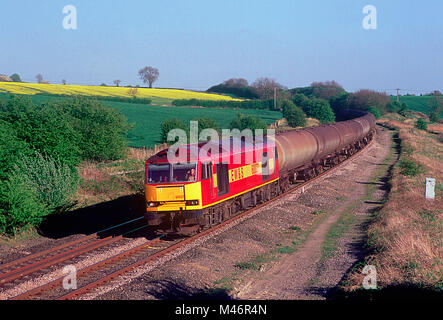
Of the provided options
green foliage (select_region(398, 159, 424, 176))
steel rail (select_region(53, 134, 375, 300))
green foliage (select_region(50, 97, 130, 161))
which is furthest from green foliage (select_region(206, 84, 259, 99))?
steel rail (select_region(53, 134, 375, 300))

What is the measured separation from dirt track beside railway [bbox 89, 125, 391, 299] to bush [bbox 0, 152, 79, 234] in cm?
655

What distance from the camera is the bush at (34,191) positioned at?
17188mm

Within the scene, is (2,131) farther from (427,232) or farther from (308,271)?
(427,232)

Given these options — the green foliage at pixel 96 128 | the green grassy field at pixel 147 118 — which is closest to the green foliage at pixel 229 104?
the green grassy field at pixel 147 118

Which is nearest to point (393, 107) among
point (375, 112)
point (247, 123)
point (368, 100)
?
point (368, 100)

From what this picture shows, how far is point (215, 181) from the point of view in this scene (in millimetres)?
16984

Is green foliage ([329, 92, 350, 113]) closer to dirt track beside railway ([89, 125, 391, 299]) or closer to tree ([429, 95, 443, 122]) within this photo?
tree ([429, 95, 443, 122])

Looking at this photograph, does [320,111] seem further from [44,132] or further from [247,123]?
[44,132]

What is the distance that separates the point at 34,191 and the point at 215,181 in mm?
8004

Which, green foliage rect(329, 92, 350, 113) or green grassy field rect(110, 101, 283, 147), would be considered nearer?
green grassy field rect(110, 101, 283, 147)

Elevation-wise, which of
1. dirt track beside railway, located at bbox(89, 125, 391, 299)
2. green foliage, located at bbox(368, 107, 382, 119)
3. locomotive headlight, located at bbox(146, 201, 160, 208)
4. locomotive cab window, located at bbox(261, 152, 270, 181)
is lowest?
dirt track beside railway, located at bbox(89, 125, 391, 299)

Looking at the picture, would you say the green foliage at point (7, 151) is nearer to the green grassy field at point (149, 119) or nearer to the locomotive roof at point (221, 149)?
the locomotive roof at point (221, 149)

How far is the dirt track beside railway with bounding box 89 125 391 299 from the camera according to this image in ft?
38.6
